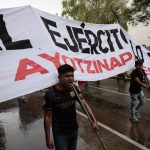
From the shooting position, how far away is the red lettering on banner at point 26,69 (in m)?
3.73

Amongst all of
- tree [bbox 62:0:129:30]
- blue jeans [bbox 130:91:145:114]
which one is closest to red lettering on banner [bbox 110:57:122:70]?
blue jeans [bbox 130:91:145:114]

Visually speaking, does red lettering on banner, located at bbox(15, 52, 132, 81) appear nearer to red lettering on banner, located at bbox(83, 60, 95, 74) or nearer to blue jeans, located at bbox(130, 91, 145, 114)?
red lettering on banner, located at bbox(83, 60, 95, 74)

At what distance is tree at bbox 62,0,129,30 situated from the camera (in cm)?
2558

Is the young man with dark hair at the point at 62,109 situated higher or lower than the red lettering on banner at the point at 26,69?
lower

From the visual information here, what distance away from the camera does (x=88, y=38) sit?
506 cm

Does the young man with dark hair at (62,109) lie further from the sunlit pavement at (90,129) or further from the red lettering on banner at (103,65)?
the sunlit pavement at (90,129)

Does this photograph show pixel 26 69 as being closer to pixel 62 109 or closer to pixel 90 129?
pixel 62 109

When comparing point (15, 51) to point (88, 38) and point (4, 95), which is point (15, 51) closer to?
point (4, 95)

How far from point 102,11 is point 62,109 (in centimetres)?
2381

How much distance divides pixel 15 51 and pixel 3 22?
50 cm

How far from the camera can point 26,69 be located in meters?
3.81

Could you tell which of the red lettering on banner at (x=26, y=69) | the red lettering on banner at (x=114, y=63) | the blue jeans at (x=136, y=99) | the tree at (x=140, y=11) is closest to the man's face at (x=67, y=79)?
the red lettering on banner at (x=26, y=69)

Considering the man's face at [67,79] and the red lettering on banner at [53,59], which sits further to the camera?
the red lettering on banner at [53,59]

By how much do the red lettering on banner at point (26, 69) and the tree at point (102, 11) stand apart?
2032 centimetres
